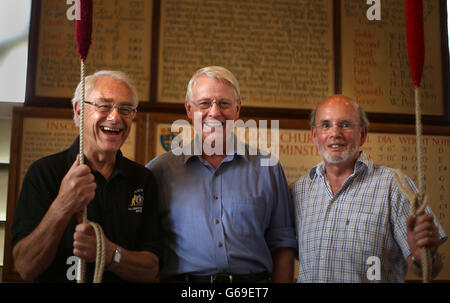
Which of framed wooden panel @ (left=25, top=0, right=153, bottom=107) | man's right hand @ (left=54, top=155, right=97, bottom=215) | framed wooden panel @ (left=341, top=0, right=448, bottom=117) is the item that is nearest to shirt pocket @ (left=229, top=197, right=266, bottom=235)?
man's right hand @ (left=54, top=155, right=97, bottom=215)

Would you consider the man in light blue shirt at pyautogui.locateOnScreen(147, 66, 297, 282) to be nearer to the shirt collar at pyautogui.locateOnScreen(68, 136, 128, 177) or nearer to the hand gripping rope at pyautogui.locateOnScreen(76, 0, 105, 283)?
the shirt collar at pyautogui.locateOnScreen(68, 136, 128, 177)

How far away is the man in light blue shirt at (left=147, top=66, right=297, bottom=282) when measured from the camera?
1447 mm

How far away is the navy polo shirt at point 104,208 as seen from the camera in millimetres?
A: 1267

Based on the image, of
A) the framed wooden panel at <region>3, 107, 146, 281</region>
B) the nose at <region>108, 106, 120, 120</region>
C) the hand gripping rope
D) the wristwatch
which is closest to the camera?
the hand gripping rope

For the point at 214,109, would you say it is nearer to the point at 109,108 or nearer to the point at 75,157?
the point at 109,108

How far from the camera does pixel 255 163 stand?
64.6 inches

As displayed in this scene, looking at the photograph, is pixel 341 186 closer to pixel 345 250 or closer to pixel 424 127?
pixel 345 250

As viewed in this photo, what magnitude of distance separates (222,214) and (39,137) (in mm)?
1596

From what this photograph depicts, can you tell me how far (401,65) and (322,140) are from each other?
1.67 meters

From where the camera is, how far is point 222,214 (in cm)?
150

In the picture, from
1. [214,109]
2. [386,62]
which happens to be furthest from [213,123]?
[386,62]

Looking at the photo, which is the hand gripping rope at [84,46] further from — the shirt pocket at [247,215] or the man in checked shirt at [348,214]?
the man in checked shirt at [348,214]

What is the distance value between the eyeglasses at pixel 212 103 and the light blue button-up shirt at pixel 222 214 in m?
0.18
